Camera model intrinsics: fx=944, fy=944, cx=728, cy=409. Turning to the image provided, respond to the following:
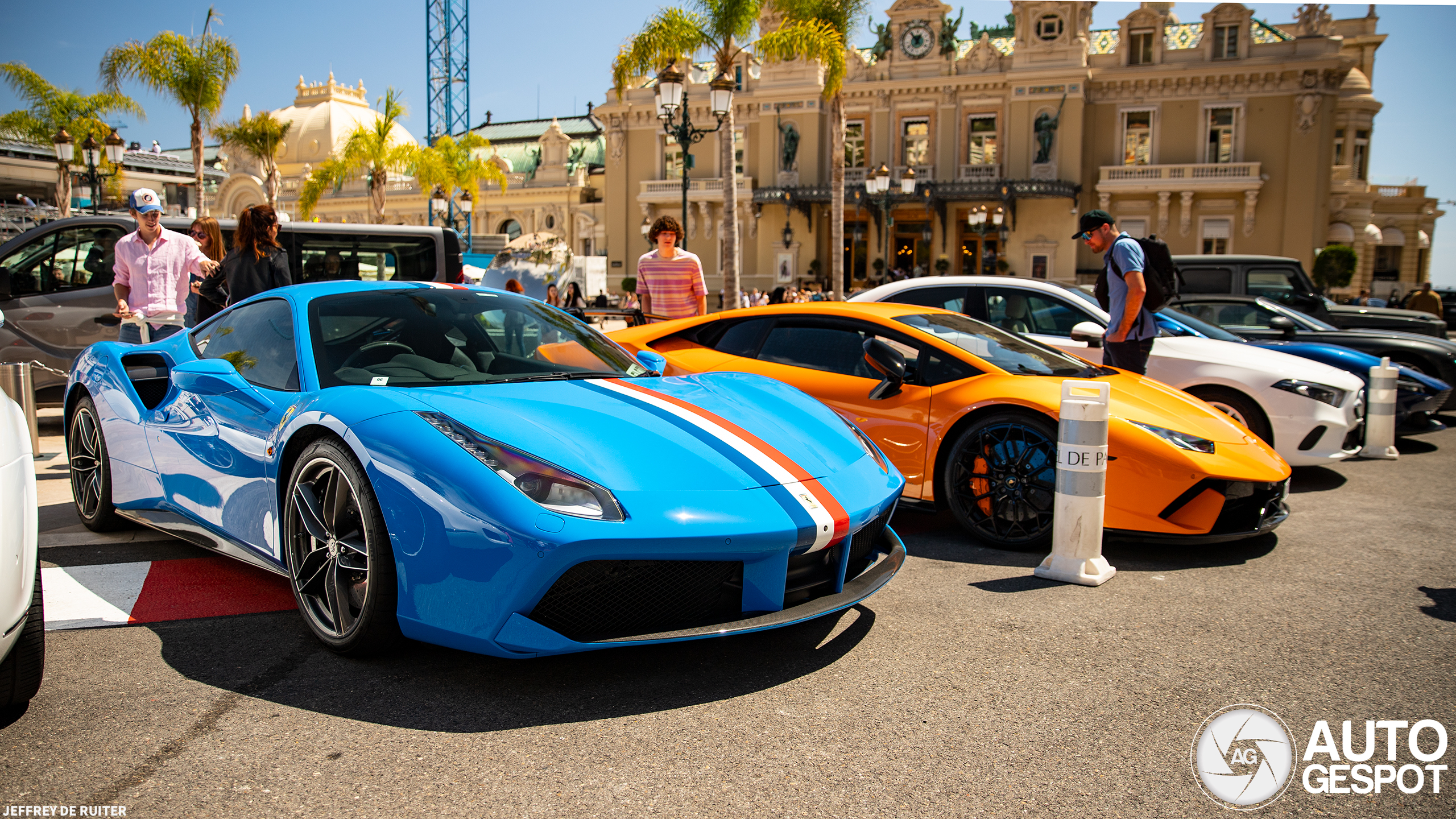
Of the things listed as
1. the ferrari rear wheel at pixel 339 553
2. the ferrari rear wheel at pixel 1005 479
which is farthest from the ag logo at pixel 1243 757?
the ferrari rear wheel at pixel 339 553

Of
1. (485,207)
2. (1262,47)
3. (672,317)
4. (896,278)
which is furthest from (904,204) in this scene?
(672,317)

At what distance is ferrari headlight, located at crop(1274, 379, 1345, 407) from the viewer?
6.46 meters

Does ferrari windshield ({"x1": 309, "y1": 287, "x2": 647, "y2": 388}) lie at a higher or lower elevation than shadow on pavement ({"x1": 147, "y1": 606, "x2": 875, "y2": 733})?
higher

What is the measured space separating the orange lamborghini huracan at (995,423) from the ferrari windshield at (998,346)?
0.04ft

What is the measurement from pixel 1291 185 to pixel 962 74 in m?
13.0

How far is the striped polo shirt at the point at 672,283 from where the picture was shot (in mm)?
7320

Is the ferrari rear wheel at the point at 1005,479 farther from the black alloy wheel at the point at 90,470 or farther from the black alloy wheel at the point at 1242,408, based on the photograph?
the black alloy wheel at the point at 90,470

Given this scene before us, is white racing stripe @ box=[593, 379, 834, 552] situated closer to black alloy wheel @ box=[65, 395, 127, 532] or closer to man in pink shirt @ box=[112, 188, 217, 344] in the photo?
black alloy wheel @ box=[65, 395, 127, 532]

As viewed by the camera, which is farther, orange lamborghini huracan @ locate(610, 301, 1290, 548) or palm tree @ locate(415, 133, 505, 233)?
palm tree @ locate(415, 133, 505, 233)

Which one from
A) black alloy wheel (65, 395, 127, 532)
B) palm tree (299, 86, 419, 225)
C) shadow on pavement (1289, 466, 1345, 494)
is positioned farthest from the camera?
palm tree (299, 86, 419, 225)

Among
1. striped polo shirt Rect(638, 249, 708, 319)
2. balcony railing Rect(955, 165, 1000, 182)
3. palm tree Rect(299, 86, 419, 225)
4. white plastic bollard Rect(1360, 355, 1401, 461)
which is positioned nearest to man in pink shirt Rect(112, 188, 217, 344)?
striped polo shirt Rect(638, 249, 708, 319)

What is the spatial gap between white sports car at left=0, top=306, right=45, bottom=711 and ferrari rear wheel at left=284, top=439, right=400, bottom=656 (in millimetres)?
770

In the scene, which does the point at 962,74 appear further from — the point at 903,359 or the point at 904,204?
the point at 903,359

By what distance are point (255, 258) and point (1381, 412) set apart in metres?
8.79
